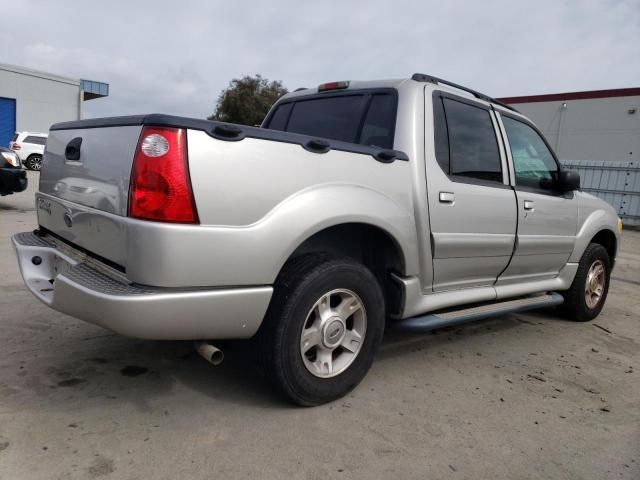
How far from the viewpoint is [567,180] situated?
411 cm

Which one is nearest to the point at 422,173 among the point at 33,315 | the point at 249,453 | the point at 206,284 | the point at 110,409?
the point at 206,284

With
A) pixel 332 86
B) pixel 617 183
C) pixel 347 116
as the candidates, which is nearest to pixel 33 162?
pixel 332 86

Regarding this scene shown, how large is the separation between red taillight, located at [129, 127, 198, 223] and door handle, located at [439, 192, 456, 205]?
1630 millimetres

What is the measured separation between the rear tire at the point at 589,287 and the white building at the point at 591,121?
19.2 meters

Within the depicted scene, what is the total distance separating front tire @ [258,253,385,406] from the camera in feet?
8.14

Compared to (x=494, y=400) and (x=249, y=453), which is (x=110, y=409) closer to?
(x=249, y=453)

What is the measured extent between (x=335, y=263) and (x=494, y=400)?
1311mm

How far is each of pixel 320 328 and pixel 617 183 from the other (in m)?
17.3

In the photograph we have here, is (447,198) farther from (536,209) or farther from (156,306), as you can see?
(156,306)

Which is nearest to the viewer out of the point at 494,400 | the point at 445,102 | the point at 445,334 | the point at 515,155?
the point at 494,400

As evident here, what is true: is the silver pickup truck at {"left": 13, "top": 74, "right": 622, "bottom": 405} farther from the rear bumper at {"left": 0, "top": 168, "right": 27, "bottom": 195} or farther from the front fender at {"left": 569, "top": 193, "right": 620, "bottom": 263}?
the rear bumper at {"left": 0, "top": 168, "right": 27, "bottom": 195}

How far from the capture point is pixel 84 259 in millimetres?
2586

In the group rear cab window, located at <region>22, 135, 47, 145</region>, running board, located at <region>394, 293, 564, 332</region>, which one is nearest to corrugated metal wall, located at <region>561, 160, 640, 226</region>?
running board, located at <region>394, 293, 564, 332</region>

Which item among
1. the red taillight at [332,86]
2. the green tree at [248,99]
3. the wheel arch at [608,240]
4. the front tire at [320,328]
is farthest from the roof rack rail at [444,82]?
the green tree at [248,99]
